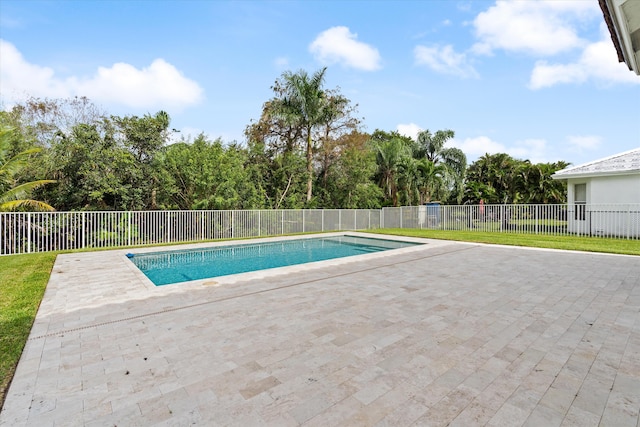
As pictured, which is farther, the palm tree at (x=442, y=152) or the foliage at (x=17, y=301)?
the palm tree at (x=442, y=152)

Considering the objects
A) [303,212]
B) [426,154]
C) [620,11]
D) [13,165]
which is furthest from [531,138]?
[13,165]

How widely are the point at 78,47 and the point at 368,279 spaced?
13.5 metres

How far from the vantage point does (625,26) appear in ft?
7.52

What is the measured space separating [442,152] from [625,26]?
2162 cm

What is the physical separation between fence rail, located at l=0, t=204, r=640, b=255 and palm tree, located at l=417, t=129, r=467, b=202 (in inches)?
208

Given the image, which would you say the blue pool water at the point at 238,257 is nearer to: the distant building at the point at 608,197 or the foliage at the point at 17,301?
the foliage at the point at 17,301

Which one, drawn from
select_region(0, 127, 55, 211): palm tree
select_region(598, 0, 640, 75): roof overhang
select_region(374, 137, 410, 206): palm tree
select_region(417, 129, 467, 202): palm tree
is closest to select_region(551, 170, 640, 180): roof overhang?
select_region(417, 129, 467, 202): palm tree

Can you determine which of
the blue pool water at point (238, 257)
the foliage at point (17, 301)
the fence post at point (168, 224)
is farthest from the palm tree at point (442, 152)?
the foliage at point (17, 301)

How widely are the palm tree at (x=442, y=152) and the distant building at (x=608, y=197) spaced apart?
7300mm

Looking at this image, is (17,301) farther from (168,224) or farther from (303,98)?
(303,98)

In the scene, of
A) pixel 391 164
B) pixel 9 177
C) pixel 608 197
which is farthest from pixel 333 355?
pixel 391 164

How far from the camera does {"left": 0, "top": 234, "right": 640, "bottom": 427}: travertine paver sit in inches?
82.2

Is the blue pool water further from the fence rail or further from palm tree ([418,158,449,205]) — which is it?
palm tree ([418,158,449,205])

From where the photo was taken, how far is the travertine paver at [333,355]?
2088 millimetres
